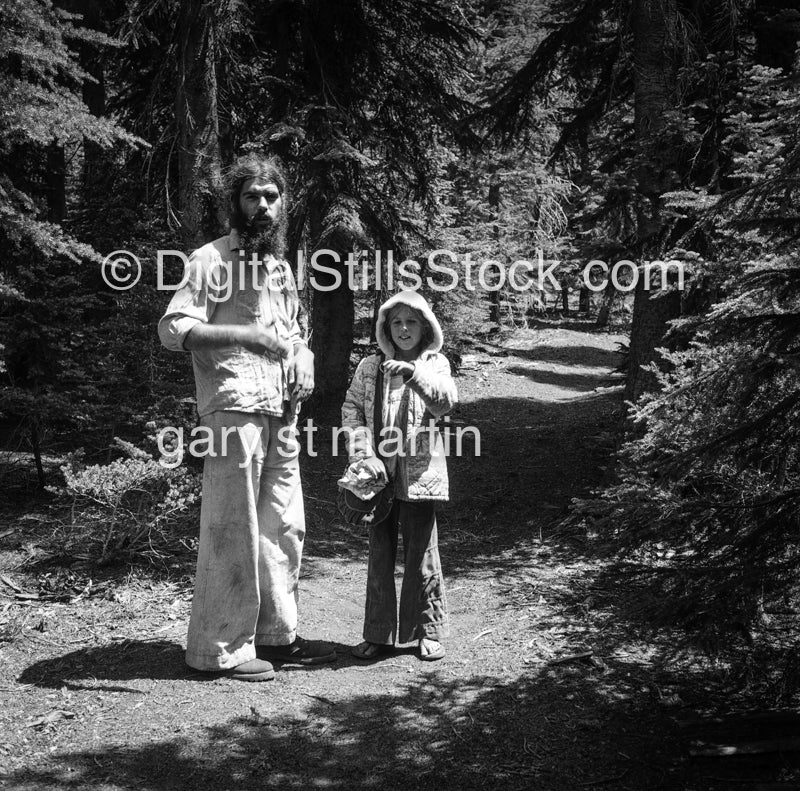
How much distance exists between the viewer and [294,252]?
10.4 m

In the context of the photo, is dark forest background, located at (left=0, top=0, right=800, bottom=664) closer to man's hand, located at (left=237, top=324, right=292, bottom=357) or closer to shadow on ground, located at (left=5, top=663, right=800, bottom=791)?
shadow on ground, located at (left=5, top=663, right=800, bottom=791)

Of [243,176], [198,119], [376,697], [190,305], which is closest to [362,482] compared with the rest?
[376,697]

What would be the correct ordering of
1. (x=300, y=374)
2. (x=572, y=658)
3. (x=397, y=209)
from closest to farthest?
(x=300, y=374) → (x=572, y=658) → (x=397, y=209)

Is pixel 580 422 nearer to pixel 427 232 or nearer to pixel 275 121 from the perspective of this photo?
pixel 427 232

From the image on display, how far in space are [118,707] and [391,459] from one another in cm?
203

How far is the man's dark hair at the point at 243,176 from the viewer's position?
189 inches

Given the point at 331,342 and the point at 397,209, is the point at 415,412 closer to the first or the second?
the point at 397,209

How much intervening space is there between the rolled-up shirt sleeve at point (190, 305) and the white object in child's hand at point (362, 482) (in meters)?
1.20

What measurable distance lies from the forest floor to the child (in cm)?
23

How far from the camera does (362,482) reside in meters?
4.97

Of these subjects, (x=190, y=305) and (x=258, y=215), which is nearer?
(x=190, y=305)

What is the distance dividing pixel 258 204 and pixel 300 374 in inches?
39.1

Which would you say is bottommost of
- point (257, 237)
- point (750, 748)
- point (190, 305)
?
point (750, 748)

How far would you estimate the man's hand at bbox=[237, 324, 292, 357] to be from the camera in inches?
184
